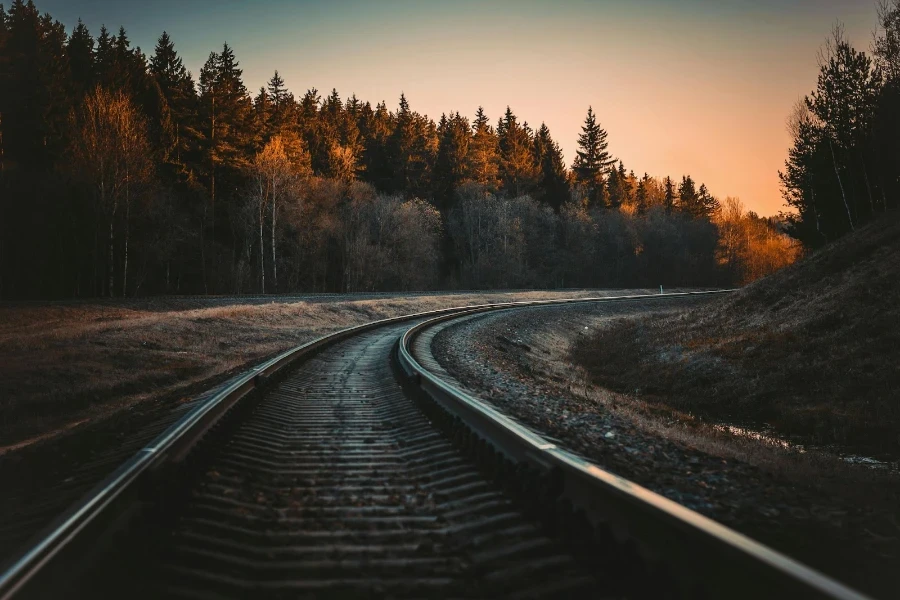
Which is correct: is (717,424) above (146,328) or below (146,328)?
below

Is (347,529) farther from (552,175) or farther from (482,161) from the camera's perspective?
(552,175)

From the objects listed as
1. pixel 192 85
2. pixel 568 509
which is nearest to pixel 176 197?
pixel 192 85

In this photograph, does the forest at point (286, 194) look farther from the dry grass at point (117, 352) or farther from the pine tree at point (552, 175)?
the dry grass at point (117, 352)

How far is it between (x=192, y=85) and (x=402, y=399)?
164ft

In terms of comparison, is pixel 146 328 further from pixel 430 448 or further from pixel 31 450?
pixel 430 448

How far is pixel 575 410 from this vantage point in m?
8.01

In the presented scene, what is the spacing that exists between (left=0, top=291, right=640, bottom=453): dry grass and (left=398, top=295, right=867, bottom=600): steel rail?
6.87 m

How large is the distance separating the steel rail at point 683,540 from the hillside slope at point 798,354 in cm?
904

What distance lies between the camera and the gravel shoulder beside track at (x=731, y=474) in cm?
334

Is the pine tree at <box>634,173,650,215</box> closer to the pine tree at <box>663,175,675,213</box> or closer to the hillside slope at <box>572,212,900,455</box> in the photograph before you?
the pine tree at <box>663,175,675,213</box>

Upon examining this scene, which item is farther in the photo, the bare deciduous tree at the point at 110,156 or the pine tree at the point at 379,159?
the pine tree at the point at 379,159

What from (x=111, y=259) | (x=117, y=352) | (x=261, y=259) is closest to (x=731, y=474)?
(x=117, y=352)

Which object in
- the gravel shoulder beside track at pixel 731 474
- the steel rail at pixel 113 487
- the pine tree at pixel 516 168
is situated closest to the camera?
the steel rail at pixel 113 487

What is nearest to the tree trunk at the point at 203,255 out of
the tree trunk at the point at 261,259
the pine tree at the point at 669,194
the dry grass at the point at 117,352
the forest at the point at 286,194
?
the forest at the point at 286,194
